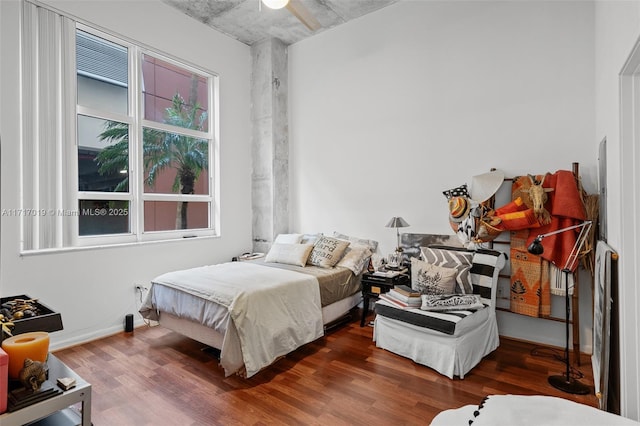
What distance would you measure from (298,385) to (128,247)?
8.08 ft

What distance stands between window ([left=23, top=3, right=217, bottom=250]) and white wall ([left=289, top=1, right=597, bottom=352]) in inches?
58.0

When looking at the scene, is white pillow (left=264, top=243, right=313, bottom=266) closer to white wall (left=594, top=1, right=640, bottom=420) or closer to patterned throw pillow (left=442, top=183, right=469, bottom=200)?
patterned throw pillow (left=442, top=183, right=469, bottom=200)

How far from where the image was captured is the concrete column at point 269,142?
4871 millimetres

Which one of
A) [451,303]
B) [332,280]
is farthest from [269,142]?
[451,303]

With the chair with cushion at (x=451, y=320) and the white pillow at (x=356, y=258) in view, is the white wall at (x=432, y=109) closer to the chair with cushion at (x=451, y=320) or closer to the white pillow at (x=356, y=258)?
the white pillow at (x=356, y=258)

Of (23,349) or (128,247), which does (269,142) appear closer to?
(128,247)

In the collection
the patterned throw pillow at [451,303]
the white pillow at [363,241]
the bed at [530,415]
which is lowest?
the patterned throw pillow at [451,303]

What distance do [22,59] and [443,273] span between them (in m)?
4.22

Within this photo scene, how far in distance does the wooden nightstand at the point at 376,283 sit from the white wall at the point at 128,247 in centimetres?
217

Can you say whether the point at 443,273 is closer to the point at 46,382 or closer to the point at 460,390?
the point at 460,390

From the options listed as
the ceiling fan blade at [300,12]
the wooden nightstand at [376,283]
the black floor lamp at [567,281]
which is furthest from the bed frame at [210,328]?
the ceiling fan blade at [300,12]

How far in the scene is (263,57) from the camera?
4.94m

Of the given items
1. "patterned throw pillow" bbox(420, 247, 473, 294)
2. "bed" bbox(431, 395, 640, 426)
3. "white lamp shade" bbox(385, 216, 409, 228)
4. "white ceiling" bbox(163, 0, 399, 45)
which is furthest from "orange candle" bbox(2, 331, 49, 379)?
"white ceiling" bbox(163, 0, 399, 45)

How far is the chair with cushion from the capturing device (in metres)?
2.55
